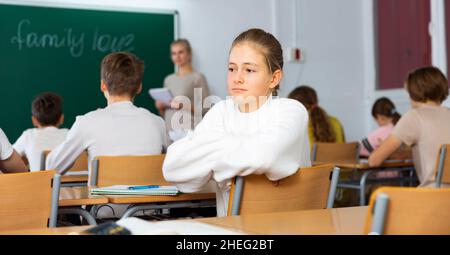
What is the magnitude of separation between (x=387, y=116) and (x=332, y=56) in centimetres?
195

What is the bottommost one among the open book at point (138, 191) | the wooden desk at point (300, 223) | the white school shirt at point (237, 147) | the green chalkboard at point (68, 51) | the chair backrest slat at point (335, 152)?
the wooden desk at point (300, 223)

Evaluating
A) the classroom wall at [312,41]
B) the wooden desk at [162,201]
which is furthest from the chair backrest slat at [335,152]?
the wooden desk at [162,201]

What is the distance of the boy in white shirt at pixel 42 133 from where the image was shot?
4.25 meters

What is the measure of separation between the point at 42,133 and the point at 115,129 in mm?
1230

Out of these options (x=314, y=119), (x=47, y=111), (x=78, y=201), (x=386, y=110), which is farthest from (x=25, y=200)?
(x=386, y=110)

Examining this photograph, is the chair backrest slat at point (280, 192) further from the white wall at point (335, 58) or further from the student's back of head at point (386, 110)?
the white wall at point (335, 58)

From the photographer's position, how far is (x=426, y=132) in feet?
12.8

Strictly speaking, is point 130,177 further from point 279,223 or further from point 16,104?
point 16,104

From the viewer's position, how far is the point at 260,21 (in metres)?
7.11

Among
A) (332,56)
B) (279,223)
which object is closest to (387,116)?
(332,56)

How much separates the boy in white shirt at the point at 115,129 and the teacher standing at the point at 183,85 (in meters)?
2.63

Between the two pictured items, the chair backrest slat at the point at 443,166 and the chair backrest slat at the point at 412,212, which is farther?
the chair backrest slat at the point at 443,166

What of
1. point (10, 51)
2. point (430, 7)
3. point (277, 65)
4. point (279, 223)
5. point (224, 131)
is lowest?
point (279, 223)

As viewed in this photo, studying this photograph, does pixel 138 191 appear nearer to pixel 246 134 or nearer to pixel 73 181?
pixel 246 134
